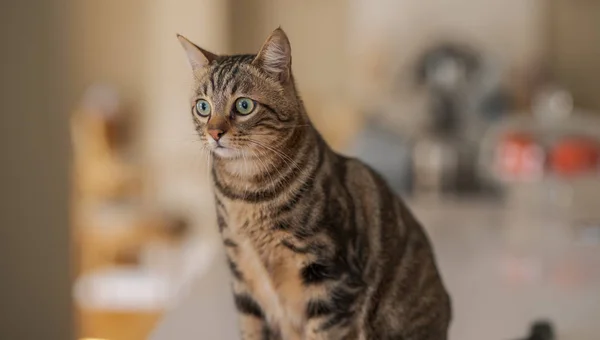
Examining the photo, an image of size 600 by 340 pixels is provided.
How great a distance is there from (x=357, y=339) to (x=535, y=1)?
362 centimetres

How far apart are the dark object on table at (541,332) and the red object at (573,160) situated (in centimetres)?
80

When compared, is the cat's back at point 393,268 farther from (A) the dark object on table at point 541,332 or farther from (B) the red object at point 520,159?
(B) the red object at point 520,159

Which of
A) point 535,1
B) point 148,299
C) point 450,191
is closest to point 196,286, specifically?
point 450,191

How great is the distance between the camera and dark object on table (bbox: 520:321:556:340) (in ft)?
3.03

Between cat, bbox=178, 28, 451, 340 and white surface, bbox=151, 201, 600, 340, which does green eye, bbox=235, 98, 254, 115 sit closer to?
cat, bbox=178, 28, 451, 340

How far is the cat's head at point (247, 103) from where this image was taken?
655 millimetres

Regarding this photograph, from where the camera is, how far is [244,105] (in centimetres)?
66

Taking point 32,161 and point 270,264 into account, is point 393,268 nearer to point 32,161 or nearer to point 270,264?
point 270,264

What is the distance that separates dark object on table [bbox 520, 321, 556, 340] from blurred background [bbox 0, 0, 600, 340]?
32 millimetres

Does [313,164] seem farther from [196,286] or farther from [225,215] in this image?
[196,286]

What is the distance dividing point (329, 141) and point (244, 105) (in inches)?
6.8

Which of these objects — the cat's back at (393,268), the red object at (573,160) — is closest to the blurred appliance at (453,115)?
the red object at (573,160)

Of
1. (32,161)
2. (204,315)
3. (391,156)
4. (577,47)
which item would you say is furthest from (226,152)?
(577,47)

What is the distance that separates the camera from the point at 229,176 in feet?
2.26
